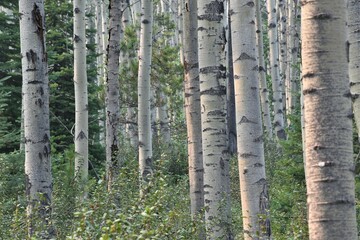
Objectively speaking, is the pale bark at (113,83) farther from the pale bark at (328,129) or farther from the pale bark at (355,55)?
the pale bark at (328,129)

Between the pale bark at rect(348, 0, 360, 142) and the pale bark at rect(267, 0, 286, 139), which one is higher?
the pale bark at rect(267, 0, 286, 139)

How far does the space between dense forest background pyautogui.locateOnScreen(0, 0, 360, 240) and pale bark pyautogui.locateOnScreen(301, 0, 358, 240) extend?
1.38 m

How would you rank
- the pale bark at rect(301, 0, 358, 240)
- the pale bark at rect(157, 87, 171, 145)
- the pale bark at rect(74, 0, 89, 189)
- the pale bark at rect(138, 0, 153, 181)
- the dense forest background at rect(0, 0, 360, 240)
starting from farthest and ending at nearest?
the pale bark at rect(157, 87, 171, 145) → the pale bark at rect(138, 0, 153, 181) → the pale bark at rect(74, 0, 89, 189) → the dense forest background at rect(0, 0, 360, 240) → the pale bark at rect(301, 0, 358, 240)

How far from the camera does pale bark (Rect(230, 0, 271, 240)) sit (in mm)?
5806

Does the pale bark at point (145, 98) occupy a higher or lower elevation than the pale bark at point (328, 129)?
higher

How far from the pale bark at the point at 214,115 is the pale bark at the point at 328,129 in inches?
143

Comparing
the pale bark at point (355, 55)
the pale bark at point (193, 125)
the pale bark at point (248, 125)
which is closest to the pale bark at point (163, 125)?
the pale bark at point (193, 125)

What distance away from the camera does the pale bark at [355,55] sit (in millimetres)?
4824

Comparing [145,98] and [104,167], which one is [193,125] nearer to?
[145,98]

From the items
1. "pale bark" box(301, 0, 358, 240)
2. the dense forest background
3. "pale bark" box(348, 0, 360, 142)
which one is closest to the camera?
"pale bark" box(301, 0, 358, 240)

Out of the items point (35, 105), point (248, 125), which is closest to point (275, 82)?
point (35, 105)

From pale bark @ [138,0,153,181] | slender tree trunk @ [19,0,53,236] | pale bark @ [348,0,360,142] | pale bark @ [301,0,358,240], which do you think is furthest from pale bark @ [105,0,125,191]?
pale bark @ [301,0,358,240]

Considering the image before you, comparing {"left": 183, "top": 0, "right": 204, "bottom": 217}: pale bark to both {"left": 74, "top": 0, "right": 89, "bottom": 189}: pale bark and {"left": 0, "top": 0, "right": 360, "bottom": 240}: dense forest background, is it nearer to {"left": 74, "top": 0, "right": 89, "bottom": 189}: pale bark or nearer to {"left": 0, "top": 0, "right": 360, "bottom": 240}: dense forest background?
{"left": 0, "top": 0, "right": 360, "bottom": 240}: dense forest background

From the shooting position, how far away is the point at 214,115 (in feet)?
21.3
